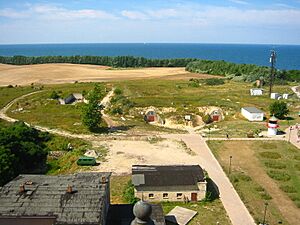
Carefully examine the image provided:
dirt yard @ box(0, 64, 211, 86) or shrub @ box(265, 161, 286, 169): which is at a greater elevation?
dirt yard @ box(0, 64, 211, 86)

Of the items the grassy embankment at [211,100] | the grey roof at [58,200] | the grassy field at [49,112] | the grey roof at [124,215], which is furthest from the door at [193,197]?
the grassy field at [49,112]

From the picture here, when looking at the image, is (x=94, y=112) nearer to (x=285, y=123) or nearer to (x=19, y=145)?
(x=19, y=145)

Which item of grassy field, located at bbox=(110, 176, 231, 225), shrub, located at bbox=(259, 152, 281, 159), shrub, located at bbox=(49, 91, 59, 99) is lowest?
grassy field, located at bbox=(110, 176, 231, 225)

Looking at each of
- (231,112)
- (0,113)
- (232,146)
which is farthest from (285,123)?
(0,113)

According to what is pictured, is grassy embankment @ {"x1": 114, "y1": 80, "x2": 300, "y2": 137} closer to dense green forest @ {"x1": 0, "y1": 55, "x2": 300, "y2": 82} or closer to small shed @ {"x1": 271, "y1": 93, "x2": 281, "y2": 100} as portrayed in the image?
small shed @ {"x1": 271, "y1": 93, "x2": 281, "y2": 100}

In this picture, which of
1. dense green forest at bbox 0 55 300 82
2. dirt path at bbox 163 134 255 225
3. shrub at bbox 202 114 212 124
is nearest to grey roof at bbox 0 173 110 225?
dirt path at bbox 163 134 255 225

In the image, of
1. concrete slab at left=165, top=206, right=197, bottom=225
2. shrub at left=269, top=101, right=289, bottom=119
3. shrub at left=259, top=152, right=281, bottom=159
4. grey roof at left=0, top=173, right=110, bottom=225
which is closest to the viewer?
grey roof at left=0, top=173, right=110, bottom=225

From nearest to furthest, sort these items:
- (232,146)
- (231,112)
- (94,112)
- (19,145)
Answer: (19,145) < (232,146) < (94,112) < (231,112)

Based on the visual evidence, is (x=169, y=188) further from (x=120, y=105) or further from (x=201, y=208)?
(x=120, y=105)
